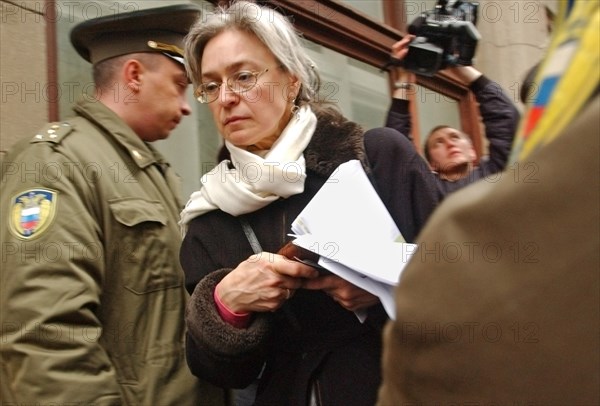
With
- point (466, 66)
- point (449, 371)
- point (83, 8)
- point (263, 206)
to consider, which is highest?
point (83, 8)

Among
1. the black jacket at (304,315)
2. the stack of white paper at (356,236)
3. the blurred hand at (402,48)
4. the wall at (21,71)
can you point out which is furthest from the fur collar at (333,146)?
the wall at (21,71)

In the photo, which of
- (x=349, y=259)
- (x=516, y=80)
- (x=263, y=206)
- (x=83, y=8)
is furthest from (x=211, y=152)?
(x=516, y=80)

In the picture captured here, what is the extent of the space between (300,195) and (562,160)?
4.01ft

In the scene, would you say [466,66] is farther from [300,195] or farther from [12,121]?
[12,121]

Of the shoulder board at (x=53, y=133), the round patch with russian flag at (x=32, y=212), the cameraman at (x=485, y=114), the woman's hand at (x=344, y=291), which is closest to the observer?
the woman's hand at (x=344, y=291)

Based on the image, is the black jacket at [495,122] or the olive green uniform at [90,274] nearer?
the olive green uniform at [90,274]

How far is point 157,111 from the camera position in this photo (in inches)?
99.8

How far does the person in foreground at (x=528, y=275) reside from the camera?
0.66 meters

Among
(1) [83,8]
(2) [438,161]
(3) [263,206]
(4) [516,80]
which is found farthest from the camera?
(4) [516,80]

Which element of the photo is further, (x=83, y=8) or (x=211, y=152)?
(x=211, y=152)

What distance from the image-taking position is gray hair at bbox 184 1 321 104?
196 centimetres

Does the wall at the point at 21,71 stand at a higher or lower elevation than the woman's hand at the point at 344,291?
higher

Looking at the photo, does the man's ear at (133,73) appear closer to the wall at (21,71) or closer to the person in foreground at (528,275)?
the wall at (21,71)

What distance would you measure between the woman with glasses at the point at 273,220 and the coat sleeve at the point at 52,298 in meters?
0.26
